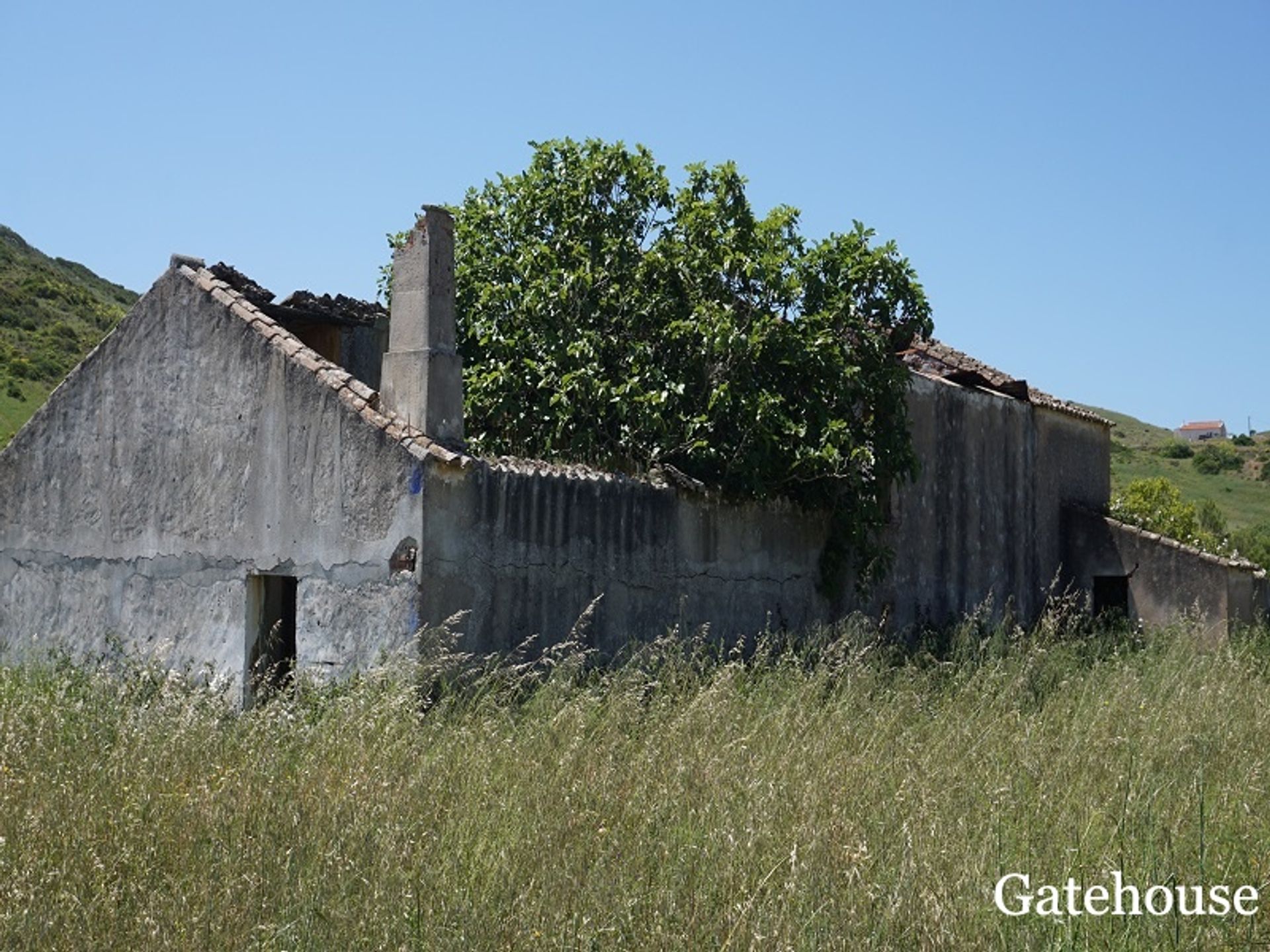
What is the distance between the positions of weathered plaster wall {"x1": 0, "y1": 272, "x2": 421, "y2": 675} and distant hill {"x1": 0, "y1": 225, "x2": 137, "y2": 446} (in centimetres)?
1552

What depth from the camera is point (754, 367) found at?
14234mm

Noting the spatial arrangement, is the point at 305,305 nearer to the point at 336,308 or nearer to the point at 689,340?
the point at 336,308

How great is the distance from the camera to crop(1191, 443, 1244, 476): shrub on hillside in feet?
195

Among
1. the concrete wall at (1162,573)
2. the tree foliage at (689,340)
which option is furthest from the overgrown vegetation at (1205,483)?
the tree foliage at (689,340)

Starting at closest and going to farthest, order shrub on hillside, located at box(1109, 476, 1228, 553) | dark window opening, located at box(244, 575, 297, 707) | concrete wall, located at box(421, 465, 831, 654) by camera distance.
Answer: concrete wall, located at box(421, 465, 831, 654) < dark window opening, located at box(244, 575, 297, 707) < shrub on hillside, located at box(1109, 476, 1228, 553)

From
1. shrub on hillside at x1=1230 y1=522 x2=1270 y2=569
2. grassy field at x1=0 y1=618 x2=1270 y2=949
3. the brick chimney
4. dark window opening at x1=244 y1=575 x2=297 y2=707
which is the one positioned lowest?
grassy field at x1=0 y1=618 x2=1270 y2=949


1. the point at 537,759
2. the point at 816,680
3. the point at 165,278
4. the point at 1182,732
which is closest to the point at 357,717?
the point at 537,759

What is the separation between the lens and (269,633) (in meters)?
12.8

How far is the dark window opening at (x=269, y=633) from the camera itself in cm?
1240

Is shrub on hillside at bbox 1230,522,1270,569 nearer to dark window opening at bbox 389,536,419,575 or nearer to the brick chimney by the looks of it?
the brick chimney

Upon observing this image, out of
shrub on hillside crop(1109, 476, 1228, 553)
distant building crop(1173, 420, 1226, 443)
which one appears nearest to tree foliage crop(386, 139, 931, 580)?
shrub on hillside crop(1109, 476, 1228, 553)

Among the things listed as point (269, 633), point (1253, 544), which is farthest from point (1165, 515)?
point (269, 633)

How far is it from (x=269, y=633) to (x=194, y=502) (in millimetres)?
1442

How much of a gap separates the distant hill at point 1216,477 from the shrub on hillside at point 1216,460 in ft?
0.80
